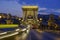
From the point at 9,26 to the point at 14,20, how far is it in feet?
2.18

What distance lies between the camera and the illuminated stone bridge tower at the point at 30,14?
13639 mm

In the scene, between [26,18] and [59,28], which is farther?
[26,18]

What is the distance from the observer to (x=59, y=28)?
13023 millimetres

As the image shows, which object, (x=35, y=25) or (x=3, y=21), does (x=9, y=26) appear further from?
(x=35, y=25)

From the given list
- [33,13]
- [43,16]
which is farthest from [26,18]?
[43,16]

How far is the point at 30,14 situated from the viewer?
14219 millimetres

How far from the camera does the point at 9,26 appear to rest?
518 inches

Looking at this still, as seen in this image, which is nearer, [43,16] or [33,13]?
[43,16]

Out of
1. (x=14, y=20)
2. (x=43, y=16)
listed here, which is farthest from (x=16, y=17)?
(x=43, y=16)

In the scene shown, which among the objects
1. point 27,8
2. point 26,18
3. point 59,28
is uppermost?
point 27,8

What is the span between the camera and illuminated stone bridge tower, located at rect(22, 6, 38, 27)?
13639 millimetres

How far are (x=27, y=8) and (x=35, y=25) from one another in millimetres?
1716

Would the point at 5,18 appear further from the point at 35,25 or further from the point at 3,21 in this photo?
the point at 35,25

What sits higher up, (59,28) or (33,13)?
(33,13)
